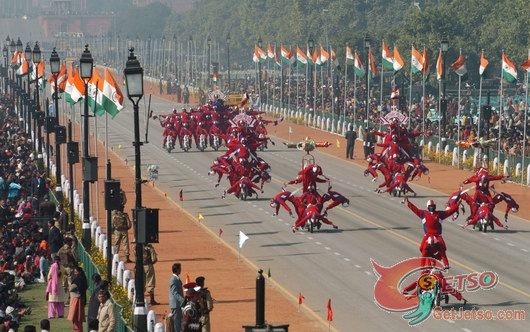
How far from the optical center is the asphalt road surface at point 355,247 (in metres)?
37.8

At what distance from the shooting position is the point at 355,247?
48188mm

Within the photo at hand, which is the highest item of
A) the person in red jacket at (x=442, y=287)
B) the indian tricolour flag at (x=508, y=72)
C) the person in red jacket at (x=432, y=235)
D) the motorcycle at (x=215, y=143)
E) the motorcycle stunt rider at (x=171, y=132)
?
the indian tricolour flag at (x=508, y=72)

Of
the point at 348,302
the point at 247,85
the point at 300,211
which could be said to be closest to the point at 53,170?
the point at 300,211

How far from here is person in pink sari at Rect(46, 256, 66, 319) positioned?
3641 centimetres

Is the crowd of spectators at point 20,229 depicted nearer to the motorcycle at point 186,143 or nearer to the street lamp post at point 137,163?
the street lamp post at point 137,163

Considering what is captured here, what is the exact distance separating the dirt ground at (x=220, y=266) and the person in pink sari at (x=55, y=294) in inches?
82.6

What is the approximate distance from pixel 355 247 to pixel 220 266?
5.10 m

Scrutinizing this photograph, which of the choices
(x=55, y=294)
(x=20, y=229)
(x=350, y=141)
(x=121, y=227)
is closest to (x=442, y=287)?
(x=55, y=294)

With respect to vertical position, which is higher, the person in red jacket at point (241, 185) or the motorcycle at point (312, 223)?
the motorcycle at point (312, 223)

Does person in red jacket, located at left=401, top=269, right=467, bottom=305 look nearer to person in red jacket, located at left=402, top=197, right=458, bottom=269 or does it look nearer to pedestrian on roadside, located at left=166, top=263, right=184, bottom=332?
person in red jacket, located at left=402, top=197, right=458, bottom=269

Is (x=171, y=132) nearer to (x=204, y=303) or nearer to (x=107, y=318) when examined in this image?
(x=107, y=318)

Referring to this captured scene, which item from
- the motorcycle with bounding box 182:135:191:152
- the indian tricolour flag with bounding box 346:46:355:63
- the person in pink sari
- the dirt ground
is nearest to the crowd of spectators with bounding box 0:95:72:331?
the person in pink sari

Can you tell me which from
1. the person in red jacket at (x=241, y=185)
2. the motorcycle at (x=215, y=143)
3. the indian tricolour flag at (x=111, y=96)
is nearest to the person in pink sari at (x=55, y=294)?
the indian tricolour flag at (x=111, y=96)

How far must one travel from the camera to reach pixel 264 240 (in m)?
49.9
